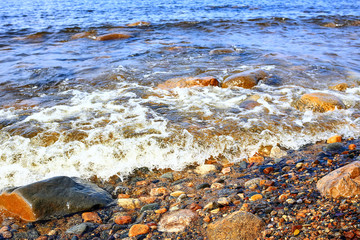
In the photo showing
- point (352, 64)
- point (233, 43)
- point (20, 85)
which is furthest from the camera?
point (233, 43)

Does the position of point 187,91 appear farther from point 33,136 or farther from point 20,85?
point 20,85

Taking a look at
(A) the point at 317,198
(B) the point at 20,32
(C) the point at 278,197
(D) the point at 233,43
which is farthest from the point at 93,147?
(B) the point at 20,32

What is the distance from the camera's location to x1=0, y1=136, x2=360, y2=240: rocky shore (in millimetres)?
Answer: 2273

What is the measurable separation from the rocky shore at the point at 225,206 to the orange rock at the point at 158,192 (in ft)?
0.04

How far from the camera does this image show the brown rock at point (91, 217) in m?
2.74

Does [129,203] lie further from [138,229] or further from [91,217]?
[138,229]

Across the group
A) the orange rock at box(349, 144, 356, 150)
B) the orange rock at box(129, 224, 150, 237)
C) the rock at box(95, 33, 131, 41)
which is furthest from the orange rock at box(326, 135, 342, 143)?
the rock at box(95, 33, 131, 41)

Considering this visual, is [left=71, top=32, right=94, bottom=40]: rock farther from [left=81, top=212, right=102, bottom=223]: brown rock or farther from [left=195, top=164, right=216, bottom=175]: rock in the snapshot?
[left=81, top=212, right=102, bottom=223]: brown rock

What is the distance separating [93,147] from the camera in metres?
4.02

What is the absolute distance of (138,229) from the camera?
2510 mm

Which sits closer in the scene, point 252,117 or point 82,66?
point 252,117

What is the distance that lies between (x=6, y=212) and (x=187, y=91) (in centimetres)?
414

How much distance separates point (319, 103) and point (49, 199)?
15.3 feet

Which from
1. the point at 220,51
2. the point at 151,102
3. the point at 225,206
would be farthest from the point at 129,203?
the point at 220,51
